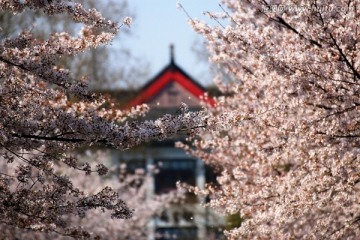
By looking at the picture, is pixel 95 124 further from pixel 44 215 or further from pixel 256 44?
pixel 256 44

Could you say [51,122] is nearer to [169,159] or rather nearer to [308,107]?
[308,107]

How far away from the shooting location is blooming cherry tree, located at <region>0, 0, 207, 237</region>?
8.78m

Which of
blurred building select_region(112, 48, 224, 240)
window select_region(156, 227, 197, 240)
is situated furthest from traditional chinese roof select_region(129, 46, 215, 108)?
window select_region(156, 227, 197, 240)

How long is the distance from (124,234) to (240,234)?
19.1 metres

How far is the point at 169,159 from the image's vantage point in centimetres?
4222

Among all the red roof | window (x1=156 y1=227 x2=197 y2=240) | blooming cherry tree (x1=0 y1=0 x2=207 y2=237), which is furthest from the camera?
the red roof

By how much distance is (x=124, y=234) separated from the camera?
30484 millimetres

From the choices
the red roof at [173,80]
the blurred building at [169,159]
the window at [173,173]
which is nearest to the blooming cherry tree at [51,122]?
the blurred building at [169,159]

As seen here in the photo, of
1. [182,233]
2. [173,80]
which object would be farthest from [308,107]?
[173,80]

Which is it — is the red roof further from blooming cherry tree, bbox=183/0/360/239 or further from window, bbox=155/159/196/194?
blooming cherry tree, bbox=183/0/360/239

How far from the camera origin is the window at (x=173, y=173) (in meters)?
41.6

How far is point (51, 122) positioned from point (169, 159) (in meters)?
33.3

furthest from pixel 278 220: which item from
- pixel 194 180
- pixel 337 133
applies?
pixel 194 180

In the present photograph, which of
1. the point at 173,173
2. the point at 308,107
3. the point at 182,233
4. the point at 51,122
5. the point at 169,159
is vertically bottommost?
the point at 51,122
